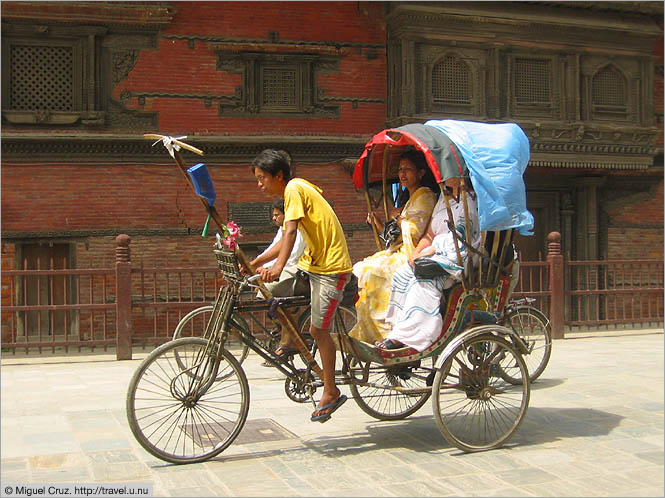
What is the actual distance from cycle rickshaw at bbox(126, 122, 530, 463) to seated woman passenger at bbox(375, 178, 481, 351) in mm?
86

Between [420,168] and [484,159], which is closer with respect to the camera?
[484,159]

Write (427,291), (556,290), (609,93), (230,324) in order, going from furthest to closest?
(609,93)
(556,290)
(427,291)
(230,324)

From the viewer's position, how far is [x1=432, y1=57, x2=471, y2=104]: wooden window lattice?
47.5ft

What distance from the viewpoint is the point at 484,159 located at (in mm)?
5688

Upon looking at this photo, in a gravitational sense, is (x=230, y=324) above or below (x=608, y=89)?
below

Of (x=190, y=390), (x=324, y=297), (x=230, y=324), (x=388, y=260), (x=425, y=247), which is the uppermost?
(x=425, y=247)

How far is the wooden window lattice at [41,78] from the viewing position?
500 inches

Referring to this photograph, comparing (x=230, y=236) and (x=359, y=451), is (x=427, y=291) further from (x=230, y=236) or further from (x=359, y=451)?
(x=230, y=236)

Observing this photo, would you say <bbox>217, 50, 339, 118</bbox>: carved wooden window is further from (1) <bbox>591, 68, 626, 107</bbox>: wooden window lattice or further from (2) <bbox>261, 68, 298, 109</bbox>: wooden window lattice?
(1) <bbox>591, 68, 626, 107</bbox>: wooden window lattice

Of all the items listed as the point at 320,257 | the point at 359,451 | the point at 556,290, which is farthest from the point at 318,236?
the point at 556,290

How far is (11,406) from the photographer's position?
288 inches

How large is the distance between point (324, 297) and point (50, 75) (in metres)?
9.42

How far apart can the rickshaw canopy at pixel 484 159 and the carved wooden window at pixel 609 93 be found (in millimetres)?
10491

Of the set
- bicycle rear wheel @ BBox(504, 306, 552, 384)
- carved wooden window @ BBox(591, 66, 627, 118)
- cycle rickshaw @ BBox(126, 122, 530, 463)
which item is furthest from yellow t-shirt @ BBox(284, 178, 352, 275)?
carved wooden window @ BBox(591, 66, 627, 118)
